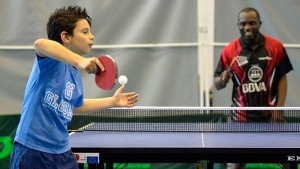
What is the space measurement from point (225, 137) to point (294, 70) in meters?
2.23

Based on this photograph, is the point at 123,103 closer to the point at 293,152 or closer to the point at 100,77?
the point at 100,77

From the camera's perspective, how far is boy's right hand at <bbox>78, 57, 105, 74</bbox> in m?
2.34

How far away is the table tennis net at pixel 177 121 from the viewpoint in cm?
438

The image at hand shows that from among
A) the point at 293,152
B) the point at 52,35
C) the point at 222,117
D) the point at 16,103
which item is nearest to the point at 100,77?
the point at 52,35

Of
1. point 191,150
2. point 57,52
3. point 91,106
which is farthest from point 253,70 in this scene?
point 57,52

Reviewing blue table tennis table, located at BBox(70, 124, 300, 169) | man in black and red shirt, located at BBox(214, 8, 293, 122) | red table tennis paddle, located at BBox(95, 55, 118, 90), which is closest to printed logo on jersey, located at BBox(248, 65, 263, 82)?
man in black and red shirt, located at BBox(214, 8, 293, 122)

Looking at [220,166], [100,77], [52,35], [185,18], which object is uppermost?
[185,18]

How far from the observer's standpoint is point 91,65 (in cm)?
237

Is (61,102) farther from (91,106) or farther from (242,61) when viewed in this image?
(242,61)

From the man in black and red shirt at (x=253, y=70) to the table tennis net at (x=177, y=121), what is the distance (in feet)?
0.44

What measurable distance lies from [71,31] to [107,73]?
18.0 inches

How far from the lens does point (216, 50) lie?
5.73 metres

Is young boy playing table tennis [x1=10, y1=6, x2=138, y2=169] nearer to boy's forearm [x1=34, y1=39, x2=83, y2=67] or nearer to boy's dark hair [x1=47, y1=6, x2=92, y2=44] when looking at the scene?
boy's dark hair [x1=47, y1=6, x2=92, y2=44]

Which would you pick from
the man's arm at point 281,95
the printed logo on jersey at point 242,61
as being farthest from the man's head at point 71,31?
the man's arm at point 281,95
